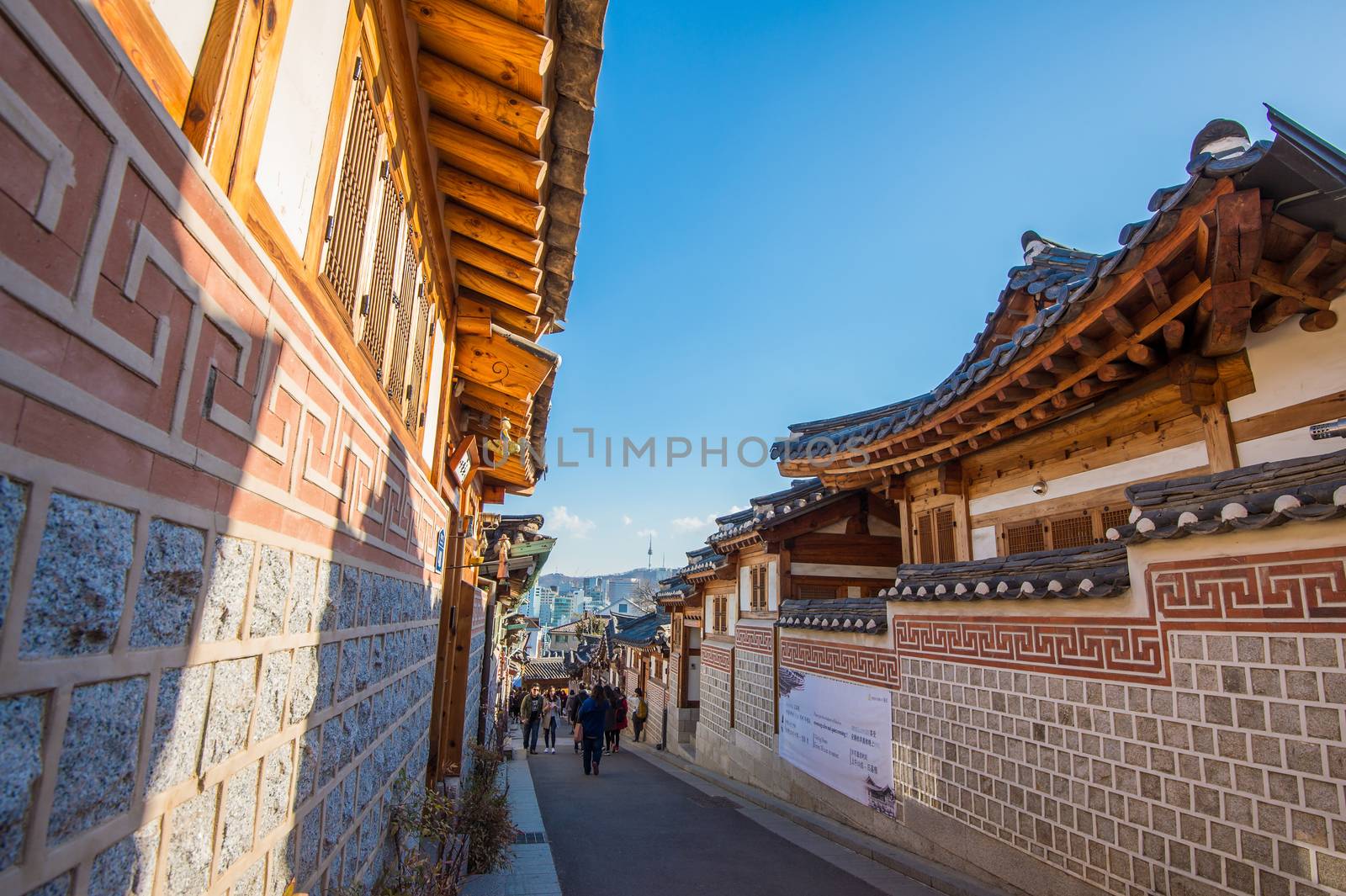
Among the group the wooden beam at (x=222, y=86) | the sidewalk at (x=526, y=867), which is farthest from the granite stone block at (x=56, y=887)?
the sidewalk at (x=526, y=867)

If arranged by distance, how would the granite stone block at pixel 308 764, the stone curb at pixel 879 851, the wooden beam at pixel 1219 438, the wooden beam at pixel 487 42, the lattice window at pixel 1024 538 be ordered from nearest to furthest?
the granite stone block at pixel 308 764, the wooden beam at pixel 487 42, the wooden beam at pixel 1219 438, the stone curb at pixel 879 851, the lattice window at pixel 1024 538

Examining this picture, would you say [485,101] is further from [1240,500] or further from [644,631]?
[644,631]

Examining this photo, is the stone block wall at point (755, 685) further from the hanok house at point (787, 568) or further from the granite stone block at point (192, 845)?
the granite stone block at point (192, 845)

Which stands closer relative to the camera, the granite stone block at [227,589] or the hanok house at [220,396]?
the hanok house at [220,396]

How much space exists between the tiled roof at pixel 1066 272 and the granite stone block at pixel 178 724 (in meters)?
5.54

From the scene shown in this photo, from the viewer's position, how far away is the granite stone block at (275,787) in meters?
1.95

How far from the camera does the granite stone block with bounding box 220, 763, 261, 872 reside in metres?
1.72

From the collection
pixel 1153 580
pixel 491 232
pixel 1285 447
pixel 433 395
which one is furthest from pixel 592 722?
pixel 1285 447

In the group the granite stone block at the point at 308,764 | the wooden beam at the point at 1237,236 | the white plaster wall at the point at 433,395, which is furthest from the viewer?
the white plaster wall at the point at 433,395

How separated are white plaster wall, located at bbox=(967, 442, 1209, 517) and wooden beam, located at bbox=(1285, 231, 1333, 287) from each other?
1.68 meters

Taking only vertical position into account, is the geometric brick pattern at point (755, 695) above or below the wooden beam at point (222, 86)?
below

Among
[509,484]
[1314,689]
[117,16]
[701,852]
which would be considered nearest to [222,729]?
[117,16]

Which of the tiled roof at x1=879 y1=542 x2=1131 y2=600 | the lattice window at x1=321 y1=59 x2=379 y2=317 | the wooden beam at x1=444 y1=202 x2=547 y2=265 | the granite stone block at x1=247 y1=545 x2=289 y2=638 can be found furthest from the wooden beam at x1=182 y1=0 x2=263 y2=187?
the tiled roof at x1=879 y1=542 x2=1131 y2=600

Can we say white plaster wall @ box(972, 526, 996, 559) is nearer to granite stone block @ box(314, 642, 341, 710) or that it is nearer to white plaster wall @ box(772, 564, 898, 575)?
white plaster wall @ box(772, 564, 898, 575)
